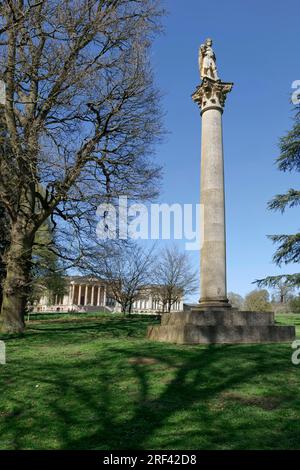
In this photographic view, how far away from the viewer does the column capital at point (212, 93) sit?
15.9 metres

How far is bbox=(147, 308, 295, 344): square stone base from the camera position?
1284 cm

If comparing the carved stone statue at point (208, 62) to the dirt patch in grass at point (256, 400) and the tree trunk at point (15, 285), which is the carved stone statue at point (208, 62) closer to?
the tree trunk at point (15, 285)

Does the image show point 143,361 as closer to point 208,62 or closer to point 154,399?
point 154,399

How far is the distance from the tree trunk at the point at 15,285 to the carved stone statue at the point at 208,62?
9118 millimetres

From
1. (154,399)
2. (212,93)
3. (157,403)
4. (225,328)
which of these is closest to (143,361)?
(154,399)

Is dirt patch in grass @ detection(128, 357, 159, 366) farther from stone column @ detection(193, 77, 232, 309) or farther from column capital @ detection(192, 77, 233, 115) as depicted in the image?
column capital @ detection(192, 77, 233, 115)

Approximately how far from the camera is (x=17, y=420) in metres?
7.20

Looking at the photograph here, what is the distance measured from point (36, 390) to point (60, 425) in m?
1.95

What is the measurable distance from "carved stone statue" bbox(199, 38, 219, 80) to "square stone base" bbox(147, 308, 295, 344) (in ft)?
28.0

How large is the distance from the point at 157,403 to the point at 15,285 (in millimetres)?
11174

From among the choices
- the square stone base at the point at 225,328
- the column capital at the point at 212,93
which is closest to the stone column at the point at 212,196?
the column capital at the point at 212,93

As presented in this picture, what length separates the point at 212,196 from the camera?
49.0 ft
